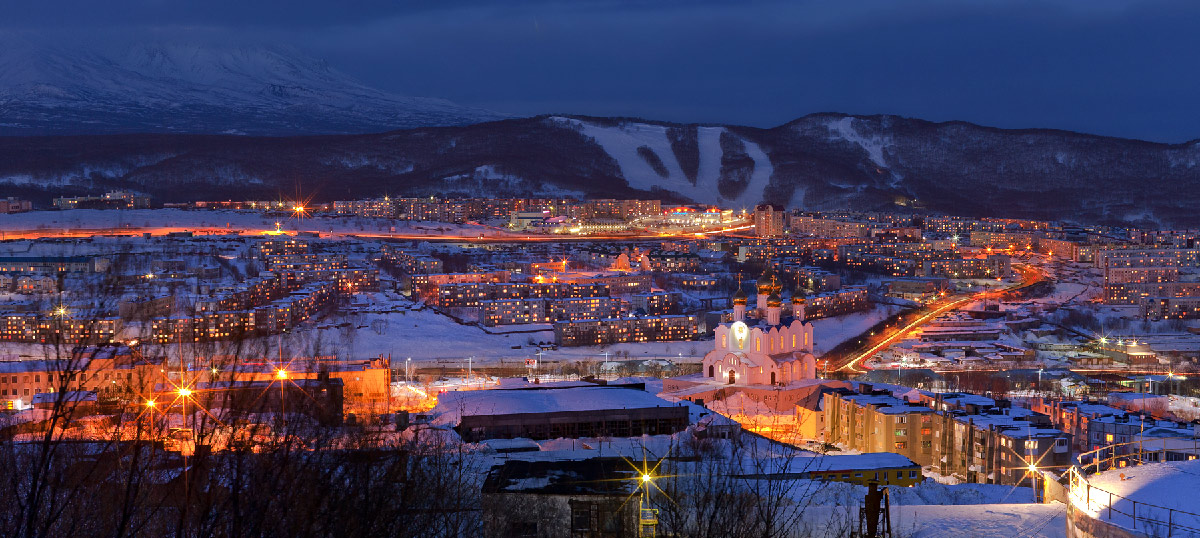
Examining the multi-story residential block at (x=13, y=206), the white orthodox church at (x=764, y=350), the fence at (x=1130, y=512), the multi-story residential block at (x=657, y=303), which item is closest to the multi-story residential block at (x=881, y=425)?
the white orthodox church at (x=764, y=350)

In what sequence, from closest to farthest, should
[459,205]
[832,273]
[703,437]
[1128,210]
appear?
[703,437], [832,273], [459,205], [1128,210]

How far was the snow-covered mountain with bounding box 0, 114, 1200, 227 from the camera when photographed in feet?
238

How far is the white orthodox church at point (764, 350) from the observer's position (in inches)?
723

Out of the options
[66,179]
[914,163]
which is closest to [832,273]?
[66,179]

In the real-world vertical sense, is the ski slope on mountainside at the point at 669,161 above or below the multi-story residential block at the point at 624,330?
above

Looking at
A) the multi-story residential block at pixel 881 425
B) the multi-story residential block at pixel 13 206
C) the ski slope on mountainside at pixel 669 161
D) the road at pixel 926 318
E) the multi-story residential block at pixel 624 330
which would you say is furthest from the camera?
the ski slope on mountainside at pixel 669 161

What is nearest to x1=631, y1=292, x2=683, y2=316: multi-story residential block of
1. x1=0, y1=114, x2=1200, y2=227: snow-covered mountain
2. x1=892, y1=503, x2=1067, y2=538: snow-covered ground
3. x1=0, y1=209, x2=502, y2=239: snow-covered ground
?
x1=0, y1=209, x2=502, y2=239: snow-covered ground

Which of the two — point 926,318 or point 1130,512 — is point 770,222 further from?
point 1130,512

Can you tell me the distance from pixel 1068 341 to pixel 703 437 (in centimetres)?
1752

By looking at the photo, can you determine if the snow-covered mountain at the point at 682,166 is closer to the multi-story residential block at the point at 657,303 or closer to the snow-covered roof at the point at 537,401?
the multi-story residential block at the point at 657,303

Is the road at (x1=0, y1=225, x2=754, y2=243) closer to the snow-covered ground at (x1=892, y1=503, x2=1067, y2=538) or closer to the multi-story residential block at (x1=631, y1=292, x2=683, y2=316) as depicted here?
the multi-story residential block at (x1=631, y1=292, x2=683, y2=316)

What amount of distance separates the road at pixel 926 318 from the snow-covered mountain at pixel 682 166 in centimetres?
3586

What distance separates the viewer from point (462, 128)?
88.8 m

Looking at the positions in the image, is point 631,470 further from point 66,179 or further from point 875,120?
point 875,120
